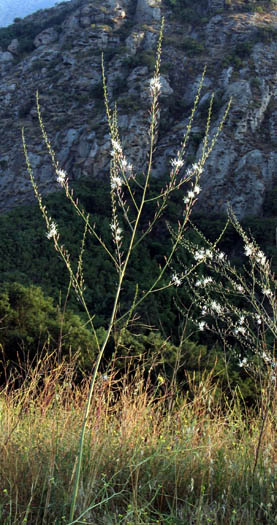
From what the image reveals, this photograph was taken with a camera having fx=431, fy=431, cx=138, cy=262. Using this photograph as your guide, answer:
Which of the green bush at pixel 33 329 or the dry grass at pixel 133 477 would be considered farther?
the green bush at pixel 33 329

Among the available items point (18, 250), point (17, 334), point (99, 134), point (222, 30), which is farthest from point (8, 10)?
point (17, 334)

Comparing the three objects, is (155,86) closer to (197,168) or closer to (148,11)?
(197,168)

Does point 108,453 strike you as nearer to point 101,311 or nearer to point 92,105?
point 101,311

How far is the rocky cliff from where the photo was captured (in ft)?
59.5

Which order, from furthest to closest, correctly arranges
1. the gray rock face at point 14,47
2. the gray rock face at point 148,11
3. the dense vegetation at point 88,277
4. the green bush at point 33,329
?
1. the gray rock face at point 14,47
2. the gray rock face at point 148,11
3. the dense vegetation at point 88,277
4. the green bush at point 33,329

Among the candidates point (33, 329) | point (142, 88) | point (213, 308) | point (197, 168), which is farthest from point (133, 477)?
point (142, 88)

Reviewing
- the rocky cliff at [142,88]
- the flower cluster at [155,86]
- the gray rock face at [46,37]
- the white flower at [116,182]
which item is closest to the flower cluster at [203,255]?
the white flower at [116,182]

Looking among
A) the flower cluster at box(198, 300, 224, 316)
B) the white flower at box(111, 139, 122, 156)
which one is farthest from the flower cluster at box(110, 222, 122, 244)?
the flower cluster at box(198, 300, 224, 316)

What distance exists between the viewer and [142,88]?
21.3m

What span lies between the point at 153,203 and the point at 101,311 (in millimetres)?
7372

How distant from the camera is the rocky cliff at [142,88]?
18.1m

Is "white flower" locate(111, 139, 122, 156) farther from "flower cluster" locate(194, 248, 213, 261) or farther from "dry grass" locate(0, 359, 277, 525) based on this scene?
"dry grass" locate(0, 359, 277, 525)

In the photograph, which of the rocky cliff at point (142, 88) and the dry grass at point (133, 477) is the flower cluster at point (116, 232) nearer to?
the dry grass at point (133, 477)

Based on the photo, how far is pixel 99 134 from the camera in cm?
1983
